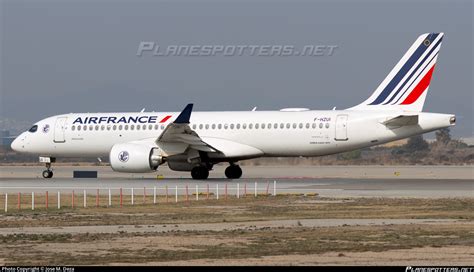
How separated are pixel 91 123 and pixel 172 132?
8089 mm

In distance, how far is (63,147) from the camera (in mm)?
57875

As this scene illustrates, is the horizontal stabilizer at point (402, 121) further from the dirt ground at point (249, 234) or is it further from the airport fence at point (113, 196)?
the dirt ground at point (249, 234)

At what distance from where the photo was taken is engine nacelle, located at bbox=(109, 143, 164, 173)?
50938 millimetres

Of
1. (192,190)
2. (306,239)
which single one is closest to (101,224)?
(306,239)

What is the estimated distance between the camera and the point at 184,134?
51.2 m

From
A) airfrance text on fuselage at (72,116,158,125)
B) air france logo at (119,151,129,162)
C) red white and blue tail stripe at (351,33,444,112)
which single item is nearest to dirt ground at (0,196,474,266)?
air france logo at (119,151,129,162)

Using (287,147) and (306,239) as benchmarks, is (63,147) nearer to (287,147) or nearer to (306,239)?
(287,147)

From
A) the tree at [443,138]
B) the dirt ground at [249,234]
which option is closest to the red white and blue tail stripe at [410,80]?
the dirt ground at [249,234]

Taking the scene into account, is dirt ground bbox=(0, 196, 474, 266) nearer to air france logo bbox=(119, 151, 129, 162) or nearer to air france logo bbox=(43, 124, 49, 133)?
air france logo bbox=(119, 151, 129, 162)

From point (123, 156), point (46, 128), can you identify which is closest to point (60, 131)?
point (46, 128)

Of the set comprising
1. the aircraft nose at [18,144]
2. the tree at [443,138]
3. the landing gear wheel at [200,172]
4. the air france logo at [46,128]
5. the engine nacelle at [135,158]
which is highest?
the tree at [443,138]

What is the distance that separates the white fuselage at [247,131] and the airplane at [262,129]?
2.0 inches

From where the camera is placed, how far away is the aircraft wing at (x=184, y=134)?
1981 inches

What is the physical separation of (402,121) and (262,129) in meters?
7.69
